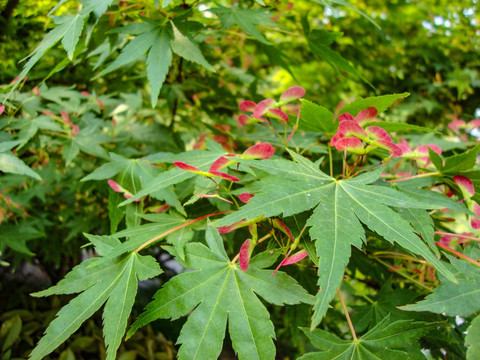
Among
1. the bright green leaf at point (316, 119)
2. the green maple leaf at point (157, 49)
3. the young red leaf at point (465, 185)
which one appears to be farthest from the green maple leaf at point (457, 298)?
the green maple leaf at point (157, 49)

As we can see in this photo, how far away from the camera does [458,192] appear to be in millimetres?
779

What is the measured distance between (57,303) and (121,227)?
58.8 inches

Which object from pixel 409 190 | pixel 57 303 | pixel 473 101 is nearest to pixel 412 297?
pixel 409 190

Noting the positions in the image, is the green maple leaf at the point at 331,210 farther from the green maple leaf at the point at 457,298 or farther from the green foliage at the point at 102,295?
the green foliage at the point at 102,295

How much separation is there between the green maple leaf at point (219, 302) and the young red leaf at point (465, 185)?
422 mm

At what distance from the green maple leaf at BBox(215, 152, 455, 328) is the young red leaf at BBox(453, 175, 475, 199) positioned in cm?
22

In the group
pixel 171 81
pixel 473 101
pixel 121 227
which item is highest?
pixel 171 81

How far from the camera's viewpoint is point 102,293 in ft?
2.11

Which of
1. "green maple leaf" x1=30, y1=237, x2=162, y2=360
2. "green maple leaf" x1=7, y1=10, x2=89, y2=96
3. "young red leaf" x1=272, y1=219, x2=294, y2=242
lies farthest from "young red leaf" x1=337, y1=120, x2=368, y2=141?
"green maple leaf" x1=7, y1=10, x2=89, y2=96

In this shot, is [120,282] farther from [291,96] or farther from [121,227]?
[291,96]

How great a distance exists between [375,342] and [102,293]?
0.52 metres

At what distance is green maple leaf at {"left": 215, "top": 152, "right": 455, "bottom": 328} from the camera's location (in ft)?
1.59

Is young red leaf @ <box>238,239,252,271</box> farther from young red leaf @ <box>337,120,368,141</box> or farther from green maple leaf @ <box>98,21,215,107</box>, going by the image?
green maple leaf @ <box>98,21,215,107</box>

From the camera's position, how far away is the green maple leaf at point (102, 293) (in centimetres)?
58
